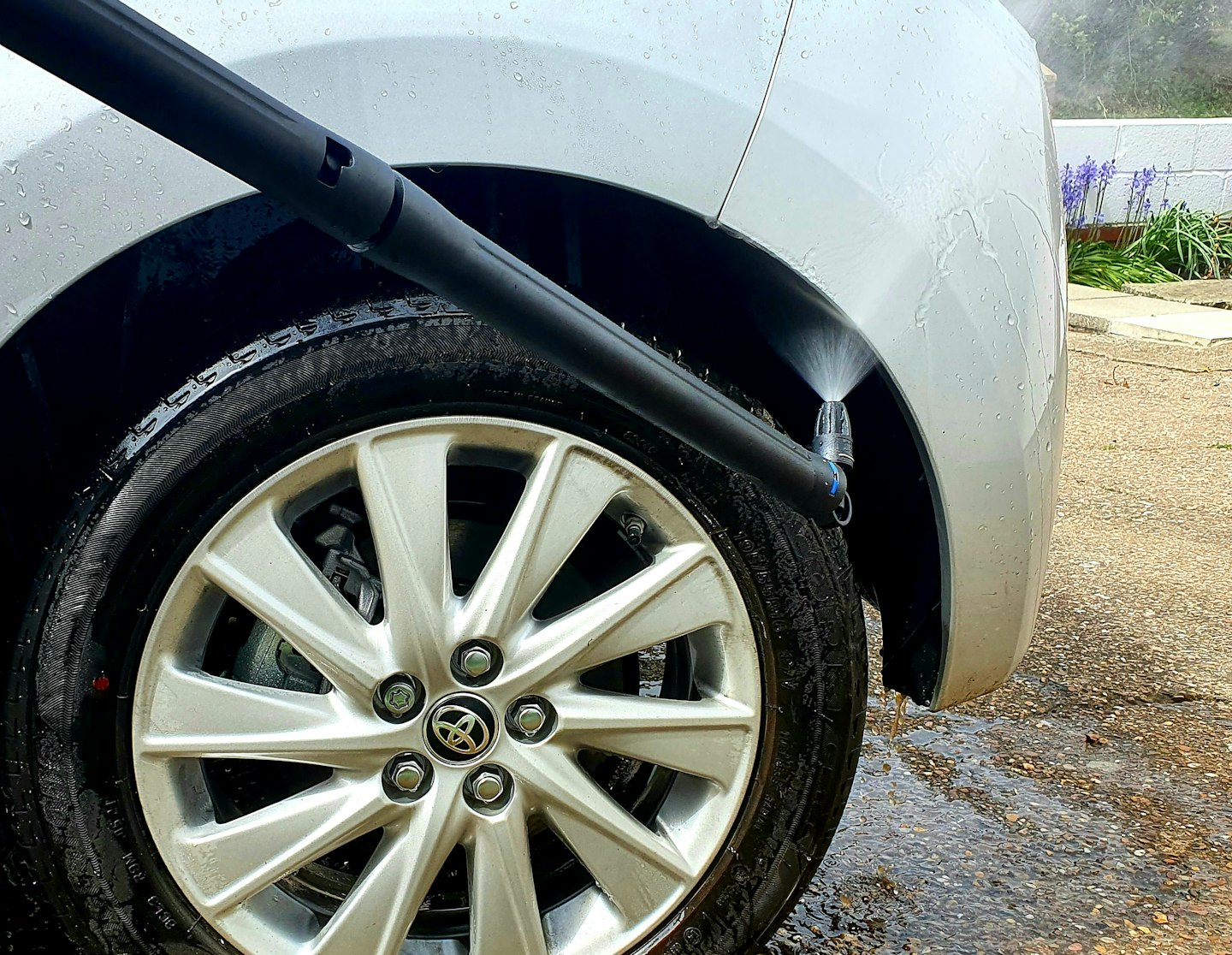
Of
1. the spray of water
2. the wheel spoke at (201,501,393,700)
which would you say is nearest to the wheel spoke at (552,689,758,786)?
the wheel spoke at (201,501,393,700)

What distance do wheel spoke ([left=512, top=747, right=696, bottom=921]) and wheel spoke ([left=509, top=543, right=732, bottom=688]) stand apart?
0.39 feet

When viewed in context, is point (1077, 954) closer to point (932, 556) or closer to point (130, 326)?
point (932, 556)

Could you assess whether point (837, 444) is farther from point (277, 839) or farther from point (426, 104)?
point (277, 839)

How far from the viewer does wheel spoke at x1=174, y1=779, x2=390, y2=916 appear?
1.35m

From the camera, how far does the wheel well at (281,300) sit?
1.36 meters

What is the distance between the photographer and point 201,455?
1291 mm

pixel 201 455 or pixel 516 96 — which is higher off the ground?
pixel 516 96

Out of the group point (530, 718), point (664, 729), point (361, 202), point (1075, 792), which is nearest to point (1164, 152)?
point (1075, 792)

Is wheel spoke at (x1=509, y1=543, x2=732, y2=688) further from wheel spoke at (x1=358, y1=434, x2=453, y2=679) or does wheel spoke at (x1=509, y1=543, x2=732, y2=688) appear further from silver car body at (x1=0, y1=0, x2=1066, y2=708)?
silver car body at (x1=0, y1=0, x2=1066, y2=708)

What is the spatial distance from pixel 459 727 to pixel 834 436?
0.55 metres

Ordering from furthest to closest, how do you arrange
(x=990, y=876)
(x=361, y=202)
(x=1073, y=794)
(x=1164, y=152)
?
(x=1164, y=152)
(x=1073, y=794)
(x=990, y=876)
(x=361, y=202)

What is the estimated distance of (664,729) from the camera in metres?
1.42

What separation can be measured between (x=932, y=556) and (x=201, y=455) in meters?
0.90

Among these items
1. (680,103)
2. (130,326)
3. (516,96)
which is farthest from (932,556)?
(130,326)
